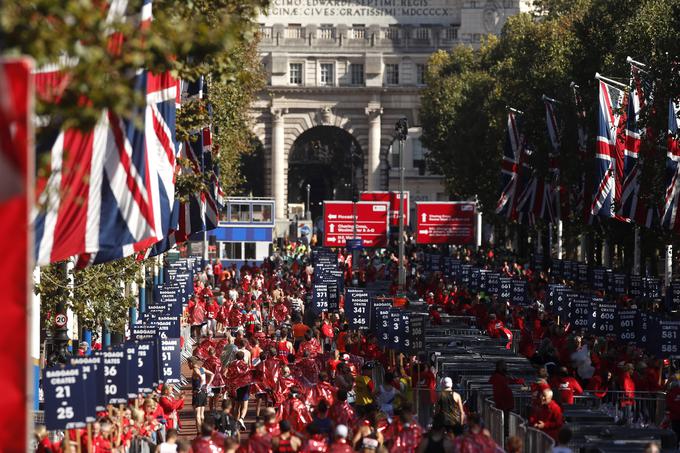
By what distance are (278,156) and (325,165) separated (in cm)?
1283

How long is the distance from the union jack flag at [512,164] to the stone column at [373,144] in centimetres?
6423

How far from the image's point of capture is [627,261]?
66.9 metres

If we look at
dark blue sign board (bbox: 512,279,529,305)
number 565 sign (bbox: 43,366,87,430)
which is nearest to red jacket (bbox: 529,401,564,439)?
number 565 sign (bbox: 43,366,87,430)

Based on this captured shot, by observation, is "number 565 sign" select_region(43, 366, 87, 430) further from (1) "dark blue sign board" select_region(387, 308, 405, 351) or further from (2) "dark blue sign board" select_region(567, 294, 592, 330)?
(2) "dark blue sign board" select_region(567, 294, 592, 330)

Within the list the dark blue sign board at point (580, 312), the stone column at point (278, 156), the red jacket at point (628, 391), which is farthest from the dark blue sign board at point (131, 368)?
the stone column at point (278, 156)

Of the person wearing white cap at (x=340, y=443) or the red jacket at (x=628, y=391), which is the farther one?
the red jacket at (x=628, y=391)

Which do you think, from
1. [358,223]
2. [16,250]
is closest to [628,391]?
[16,250]

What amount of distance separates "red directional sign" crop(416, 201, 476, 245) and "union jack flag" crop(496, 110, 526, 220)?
4.64 m

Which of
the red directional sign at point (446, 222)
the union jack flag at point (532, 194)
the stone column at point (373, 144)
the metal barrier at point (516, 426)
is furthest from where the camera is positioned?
the stone column at point (373, 144)

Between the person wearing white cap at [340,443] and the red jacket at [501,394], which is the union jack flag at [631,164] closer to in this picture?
the red jacket at [501,394]

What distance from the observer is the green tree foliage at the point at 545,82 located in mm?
45125

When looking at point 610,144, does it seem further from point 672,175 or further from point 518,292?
point 518,292

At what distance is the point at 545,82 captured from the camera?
6844 centimetres

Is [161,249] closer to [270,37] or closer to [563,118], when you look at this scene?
[563,118]
